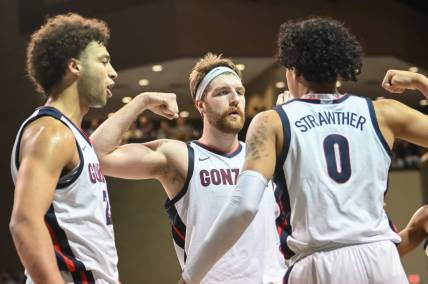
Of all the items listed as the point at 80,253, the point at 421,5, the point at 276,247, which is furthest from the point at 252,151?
the point at 421,5

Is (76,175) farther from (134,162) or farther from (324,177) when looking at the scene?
(134,162)

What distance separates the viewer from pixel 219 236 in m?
3.09

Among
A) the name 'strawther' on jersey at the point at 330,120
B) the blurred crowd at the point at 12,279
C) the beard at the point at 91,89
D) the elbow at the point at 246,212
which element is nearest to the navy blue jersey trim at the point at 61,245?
the beard at the point at 91,89

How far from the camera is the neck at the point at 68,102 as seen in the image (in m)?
3.51

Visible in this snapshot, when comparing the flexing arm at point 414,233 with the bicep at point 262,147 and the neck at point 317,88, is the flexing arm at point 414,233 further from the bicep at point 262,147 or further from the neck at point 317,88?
the bicep at point 262,147

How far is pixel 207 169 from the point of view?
4.64 metres

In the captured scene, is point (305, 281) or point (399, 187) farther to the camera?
point (399, 187)

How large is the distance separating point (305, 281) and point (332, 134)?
2.07 feet

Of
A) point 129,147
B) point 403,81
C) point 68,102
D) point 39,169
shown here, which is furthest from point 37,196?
point 403,81

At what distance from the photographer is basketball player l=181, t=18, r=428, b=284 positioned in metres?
3.08

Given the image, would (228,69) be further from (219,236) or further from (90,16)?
(90,16)

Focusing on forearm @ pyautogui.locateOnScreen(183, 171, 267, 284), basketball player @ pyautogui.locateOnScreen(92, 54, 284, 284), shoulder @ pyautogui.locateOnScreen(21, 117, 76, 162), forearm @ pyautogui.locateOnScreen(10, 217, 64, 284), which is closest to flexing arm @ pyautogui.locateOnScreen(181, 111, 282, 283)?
forearm @ pyautogui.locateOnScreen(183, 171, 267, 284)

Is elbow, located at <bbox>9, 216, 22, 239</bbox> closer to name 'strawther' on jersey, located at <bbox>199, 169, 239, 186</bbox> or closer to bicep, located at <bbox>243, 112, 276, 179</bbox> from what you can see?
bicep, located at <bbox>243, 112, 276, 179</bbox>

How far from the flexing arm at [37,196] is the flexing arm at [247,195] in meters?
0.62
